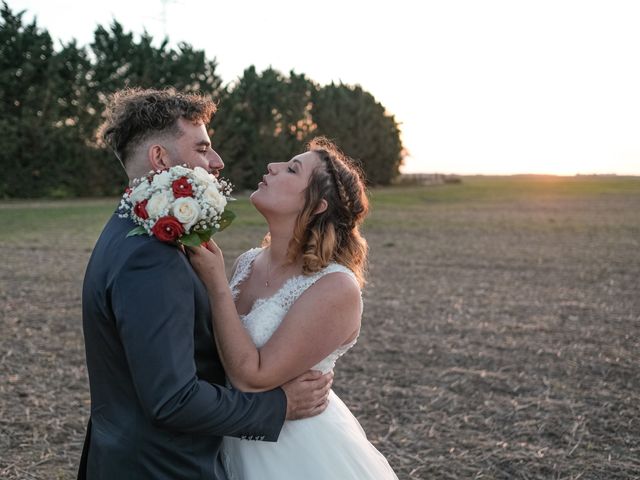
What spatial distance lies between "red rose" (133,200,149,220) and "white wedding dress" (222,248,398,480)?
969 millimetres

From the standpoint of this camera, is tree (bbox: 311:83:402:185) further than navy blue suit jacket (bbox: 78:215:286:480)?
Yes

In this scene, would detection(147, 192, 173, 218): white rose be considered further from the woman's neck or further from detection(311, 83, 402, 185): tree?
detection(311, 83, 402, 185): tree

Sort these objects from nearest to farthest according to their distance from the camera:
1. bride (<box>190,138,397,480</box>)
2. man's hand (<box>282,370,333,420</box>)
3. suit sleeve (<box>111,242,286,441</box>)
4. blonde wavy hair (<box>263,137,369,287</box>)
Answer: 1. suit sleeve (<box>111,242,286,441</box>)
2. bride (<box>190,138,397,480</box>)
3. man's hand (<box>282,370,333,420</box>)
4. blonde wavy hair (<box>263,137,369,287</box>)

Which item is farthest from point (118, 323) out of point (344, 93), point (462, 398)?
point (344, 93)

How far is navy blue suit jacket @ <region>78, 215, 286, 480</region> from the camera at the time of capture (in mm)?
2281

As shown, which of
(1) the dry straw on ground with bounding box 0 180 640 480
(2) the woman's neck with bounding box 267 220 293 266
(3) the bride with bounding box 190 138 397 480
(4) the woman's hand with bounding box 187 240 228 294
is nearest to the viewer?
(4) the woman's hand with bounding box 187 240 228 294

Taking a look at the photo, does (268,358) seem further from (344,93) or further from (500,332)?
(344,93)

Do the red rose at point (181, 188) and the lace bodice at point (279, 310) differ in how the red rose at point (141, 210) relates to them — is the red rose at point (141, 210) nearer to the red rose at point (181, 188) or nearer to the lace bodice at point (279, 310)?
the red rose at point (181, 188)

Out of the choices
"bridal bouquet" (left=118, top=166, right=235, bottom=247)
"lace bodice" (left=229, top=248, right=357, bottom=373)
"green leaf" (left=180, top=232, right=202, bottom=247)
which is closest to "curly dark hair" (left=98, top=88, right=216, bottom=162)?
"bridal bouquet" (left=118, top=166, right=235, bottom=247)

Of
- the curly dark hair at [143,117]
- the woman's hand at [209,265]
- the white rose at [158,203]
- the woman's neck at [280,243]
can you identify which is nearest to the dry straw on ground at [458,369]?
the woman's neck at [280,243]

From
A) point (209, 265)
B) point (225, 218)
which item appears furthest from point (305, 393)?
point (225, 218)

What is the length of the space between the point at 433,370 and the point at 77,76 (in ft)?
127

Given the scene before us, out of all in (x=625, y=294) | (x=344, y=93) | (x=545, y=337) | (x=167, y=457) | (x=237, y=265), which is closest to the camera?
(x=167, y=457)

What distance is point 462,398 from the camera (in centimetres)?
693
